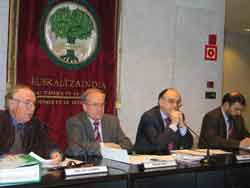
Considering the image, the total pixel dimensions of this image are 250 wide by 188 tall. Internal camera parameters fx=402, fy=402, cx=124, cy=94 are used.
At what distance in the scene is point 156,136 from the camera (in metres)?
3.04

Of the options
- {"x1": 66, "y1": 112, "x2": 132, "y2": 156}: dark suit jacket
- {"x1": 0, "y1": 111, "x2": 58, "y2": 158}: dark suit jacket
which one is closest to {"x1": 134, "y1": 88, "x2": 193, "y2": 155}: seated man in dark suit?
{"x1": 66, "y1": 112, "x2": 132, "y2": 156}: dark suit jacket

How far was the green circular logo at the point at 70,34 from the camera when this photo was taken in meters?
3.77

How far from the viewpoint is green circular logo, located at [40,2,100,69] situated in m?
3.77

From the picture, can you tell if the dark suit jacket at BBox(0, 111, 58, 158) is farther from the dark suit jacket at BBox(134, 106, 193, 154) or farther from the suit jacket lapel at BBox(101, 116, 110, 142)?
the dark suit jacket at BBox(134, 106, 193, 154)

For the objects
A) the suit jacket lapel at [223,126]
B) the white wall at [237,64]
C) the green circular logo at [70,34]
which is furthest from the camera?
the white wall at [237,64]

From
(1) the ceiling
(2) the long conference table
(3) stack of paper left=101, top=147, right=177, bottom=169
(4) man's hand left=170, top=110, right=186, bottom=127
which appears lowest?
(2) the long conference table

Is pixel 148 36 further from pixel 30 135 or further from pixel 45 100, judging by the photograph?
pixel 30 135

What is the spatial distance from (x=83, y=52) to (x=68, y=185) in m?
2.41

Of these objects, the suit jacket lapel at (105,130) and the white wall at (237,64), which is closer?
the suit jacket lapel at (105,130)

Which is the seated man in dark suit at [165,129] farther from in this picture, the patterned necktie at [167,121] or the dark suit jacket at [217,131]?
the dark suit jacket at [217,131]

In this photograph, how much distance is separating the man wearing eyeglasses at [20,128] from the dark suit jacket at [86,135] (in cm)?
20

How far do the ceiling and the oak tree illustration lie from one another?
2.25 m

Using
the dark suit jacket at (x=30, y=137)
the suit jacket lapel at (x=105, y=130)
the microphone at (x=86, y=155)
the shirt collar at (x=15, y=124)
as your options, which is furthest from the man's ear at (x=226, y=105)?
the shirt collar at (x=15, y=124)

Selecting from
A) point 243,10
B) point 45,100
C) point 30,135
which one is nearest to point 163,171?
point 30,135
